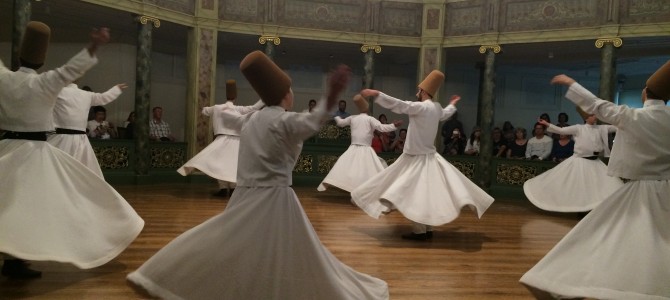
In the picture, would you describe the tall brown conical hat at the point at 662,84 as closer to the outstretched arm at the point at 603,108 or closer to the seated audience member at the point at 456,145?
the outstretched arm at the point at 603,108

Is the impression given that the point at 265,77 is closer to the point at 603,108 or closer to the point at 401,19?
the point at 603,108

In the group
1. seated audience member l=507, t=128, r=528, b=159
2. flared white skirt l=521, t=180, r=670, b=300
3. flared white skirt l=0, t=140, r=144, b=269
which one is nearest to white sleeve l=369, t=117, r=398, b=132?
seated audience member l=507, t=128, r=528, b=159

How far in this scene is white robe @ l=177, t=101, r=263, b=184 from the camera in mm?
7844

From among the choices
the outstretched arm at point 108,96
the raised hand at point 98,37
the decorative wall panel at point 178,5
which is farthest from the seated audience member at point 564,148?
the raised hand at point 98,37

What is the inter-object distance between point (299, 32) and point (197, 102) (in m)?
2.64

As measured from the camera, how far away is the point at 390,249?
199 inches

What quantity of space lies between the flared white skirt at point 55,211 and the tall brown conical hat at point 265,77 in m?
1.65

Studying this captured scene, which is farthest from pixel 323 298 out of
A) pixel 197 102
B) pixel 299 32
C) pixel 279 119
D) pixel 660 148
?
pixel 299 32

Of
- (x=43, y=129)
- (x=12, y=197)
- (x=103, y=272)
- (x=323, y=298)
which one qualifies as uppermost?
(x=43, y=129)

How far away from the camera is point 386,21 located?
37.3 feet

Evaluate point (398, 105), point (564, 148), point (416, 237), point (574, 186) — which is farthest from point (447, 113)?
point (564, 148)

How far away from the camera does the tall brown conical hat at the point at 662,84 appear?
3453 millimetres

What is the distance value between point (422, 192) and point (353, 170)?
284 cm

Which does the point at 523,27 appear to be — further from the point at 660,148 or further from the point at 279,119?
the point at 279,119
